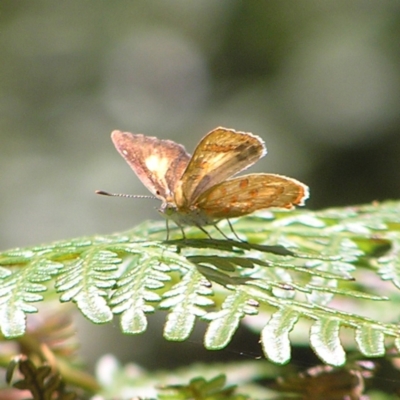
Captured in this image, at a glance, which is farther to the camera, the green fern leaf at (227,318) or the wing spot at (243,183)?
the wing spot at (243,183)

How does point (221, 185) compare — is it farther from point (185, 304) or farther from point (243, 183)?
point (185, 304)

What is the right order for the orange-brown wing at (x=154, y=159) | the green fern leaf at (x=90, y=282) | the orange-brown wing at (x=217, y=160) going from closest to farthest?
the green fern leaf at (x=90, y=282), the orange-brown wing at (x=217, y=160), the orange-brown wing at (x=154, y=159)

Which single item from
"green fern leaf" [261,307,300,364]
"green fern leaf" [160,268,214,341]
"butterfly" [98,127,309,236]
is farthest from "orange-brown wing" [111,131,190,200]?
"green fern leaf" [261,307,300,364]

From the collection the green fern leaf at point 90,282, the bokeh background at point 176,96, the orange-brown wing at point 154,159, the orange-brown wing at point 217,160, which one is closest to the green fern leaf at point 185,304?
the green fern leaf at point 90,282

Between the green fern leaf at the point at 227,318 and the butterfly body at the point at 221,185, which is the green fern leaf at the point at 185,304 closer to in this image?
the green fern leaf at the point at 227,318

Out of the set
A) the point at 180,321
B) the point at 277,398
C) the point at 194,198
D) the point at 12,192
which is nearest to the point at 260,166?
the point at 12,192

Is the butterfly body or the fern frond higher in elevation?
the butterfly body

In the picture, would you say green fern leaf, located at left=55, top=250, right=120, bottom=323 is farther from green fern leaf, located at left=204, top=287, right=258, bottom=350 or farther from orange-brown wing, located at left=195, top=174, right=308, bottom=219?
orange-brown wing, located at left=195, top=174, right=308, bottom=219

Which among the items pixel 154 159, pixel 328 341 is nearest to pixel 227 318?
pixel 328 341
